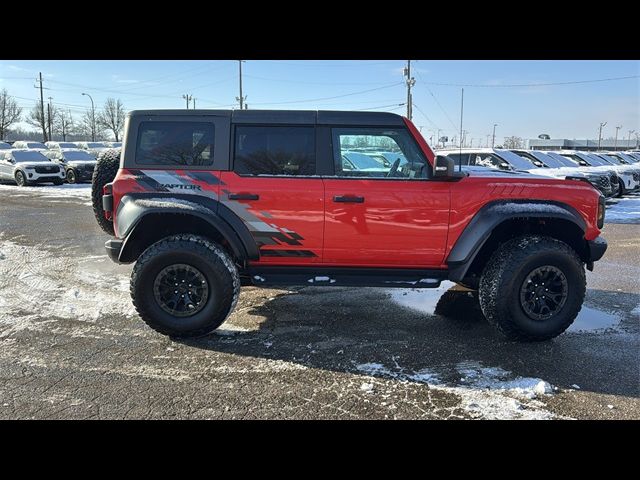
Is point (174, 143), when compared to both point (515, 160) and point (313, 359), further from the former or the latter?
point (515, 160)

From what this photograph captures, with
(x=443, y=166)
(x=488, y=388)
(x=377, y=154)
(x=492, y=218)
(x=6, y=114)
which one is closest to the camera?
(x=488, y=388)

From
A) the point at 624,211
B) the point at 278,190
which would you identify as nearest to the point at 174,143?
the point at 278,190

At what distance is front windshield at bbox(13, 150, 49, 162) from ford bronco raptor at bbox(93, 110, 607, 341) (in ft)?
64.2

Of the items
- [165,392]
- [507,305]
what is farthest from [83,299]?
[507,305]

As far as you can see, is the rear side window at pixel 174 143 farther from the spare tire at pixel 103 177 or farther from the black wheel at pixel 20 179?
the black wheel at pixel 20 179

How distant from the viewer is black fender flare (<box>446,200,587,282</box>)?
4098 mm

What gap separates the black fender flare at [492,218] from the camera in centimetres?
410

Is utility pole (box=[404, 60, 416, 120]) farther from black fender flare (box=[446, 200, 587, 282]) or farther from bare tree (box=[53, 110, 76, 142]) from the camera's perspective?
bare tree (box=[53, 110, 76, 142])

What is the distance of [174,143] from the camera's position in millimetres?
4312

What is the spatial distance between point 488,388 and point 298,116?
2.85 m

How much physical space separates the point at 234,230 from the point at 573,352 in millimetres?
3211

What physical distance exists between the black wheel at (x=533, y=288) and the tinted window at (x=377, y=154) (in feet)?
3.78

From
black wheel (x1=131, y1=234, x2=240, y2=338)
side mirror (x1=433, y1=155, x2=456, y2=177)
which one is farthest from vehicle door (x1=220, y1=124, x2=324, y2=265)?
side mirror (x1=433, y1=155, x2=456, y2=177)

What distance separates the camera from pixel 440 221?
4199mm
